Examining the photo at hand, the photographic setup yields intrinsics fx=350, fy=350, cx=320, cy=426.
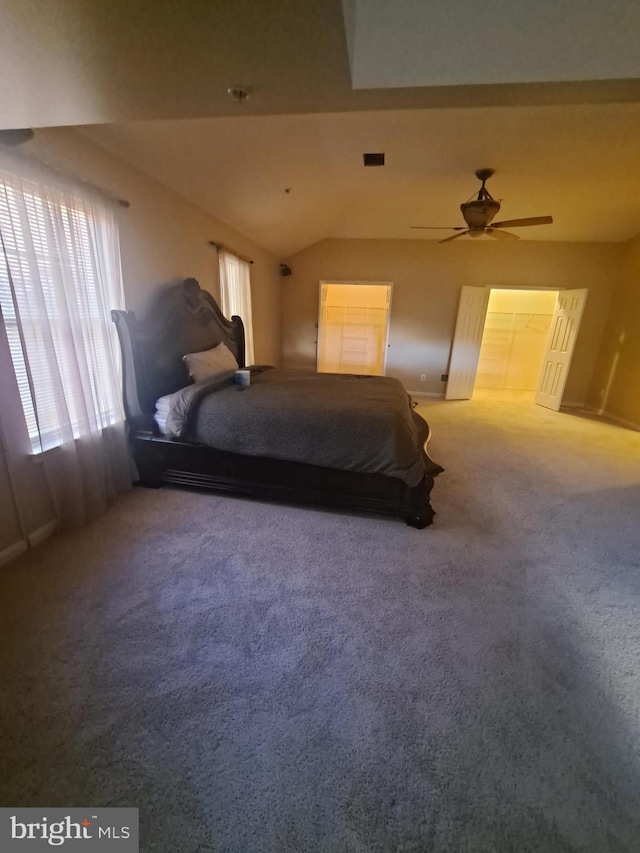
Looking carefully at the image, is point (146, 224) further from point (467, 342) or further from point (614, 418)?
point (614, 418)

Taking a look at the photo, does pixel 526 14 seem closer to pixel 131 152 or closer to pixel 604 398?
pixel 131 152

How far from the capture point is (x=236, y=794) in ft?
3.31

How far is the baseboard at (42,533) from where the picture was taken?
2027mm

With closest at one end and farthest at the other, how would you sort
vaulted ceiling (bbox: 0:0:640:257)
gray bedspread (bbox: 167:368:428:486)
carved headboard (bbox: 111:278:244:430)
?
1. vaulted ceiling (bbox: 0:0:640:257)
2. gray bedspread (bbox: 167:368:428:486)
3. carved headboard (bbox: 111:278:244:430)

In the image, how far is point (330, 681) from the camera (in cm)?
133

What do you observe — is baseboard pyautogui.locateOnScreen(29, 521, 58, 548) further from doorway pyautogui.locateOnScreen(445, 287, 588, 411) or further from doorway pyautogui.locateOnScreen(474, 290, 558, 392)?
doorway pyautogui.locateOnScreen(474, 290, 558, 392)

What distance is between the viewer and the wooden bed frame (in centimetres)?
236

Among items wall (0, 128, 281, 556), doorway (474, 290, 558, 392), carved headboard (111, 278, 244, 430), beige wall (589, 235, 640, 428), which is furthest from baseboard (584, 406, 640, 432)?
wall (0, 128, 281, 556)

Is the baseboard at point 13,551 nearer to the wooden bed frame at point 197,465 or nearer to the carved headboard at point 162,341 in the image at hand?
the wooden bed frame at point 197,465

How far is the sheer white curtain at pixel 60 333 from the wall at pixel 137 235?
0.09 meters

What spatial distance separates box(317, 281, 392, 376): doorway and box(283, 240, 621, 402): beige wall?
2.01ft

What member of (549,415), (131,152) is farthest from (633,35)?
(549,415)

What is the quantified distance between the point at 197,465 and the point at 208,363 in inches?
40.7

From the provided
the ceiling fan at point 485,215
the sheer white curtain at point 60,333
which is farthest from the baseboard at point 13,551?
the ceiling fan at point 485,215
